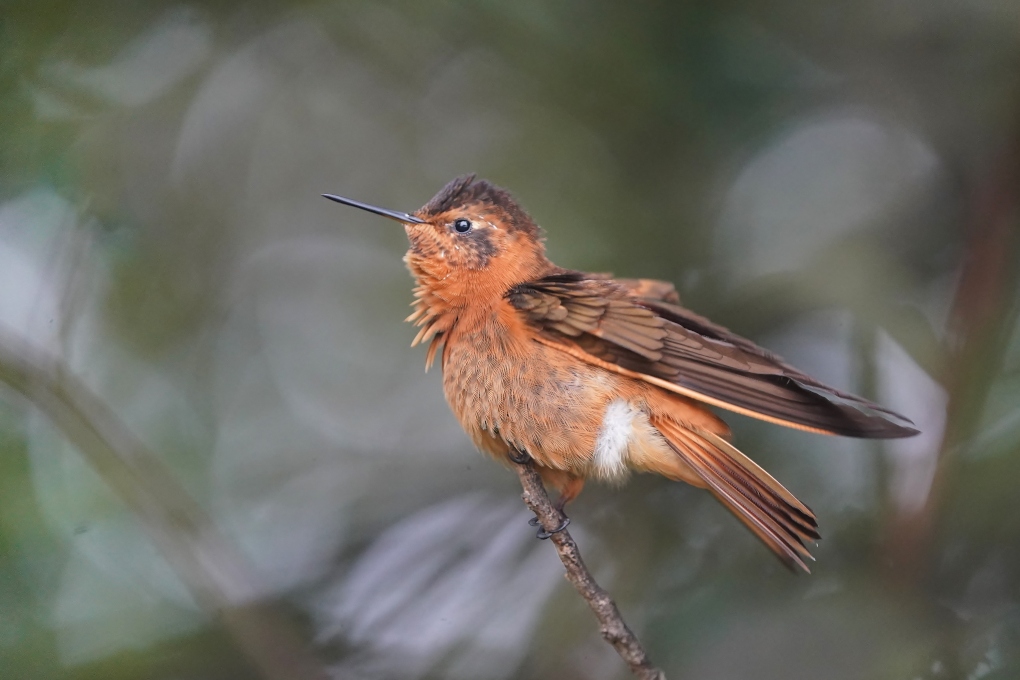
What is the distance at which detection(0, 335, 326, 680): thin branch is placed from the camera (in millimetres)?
2789

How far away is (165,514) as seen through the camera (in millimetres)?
2916

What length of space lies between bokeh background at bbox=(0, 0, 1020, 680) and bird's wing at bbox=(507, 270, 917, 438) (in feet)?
3.04

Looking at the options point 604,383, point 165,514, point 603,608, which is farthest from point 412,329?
point 603,608

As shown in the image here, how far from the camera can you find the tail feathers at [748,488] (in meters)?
2.00

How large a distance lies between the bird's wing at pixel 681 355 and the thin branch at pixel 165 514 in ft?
4.45

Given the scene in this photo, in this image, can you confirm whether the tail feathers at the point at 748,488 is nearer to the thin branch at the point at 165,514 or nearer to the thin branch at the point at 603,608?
the thin branch at the point at 603,608

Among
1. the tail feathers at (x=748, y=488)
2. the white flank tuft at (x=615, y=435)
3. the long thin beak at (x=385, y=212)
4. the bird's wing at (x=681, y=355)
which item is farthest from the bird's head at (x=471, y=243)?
the tail feathers at (x=748, y=488)

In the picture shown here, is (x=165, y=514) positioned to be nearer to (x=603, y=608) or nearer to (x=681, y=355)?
(x=603, y=608)

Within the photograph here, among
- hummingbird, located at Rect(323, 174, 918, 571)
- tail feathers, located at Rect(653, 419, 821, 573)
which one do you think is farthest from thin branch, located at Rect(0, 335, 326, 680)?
tail feathers, located at Rect(653, 419, 821, 573)

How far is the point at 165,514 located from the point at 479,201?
1.43 meters

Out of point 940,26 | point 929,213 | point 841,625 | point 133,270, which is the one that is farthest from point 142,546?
point 940,26

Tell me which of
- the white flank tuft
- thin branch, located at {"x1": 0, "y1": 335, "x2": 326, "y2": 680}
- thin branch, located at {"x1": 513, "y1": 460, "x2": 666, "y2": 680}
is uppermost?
thin branch, located at {"x1": 0, "y1": 335, "x2": 326, "y2": 680}

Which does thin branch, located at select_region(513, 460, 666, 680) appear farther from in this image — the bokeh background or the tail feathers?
the bokeh background

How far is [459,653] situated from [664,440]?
47.8 inches
